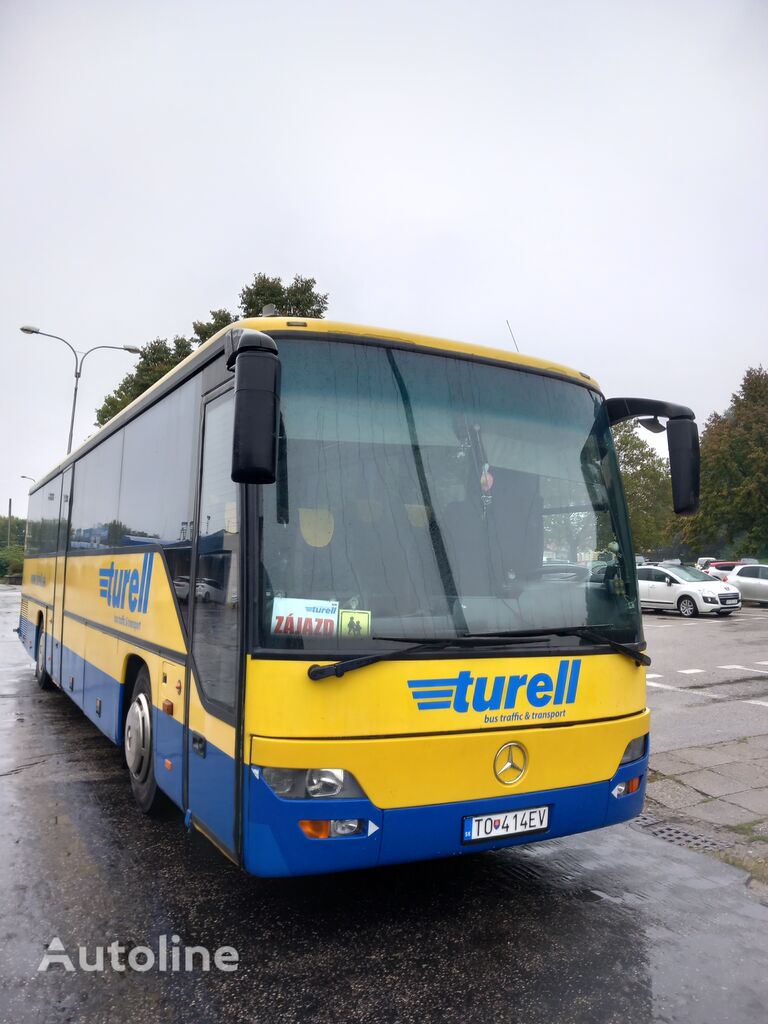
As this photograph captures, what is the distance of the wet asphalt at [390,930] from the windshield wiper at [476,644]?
4.12ft

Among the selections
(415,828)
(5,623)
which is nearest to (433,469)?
(415,828)

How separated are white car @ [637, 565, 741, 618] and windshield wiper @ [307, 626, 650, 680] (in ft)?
67.4

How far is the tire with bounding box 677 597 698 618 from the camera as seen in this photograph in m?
24.0

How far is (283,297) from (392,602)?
85.3ft

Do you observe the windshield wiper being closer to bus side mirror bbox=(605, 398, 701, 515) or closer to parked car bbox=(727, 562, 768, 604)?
bus side mirror bbox=(605, 398, 701, 515)

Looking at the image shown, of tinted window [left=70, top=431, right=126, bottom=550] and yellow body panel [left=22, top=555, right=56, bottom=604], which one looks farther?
yellow body panel [left=22, top=555, right=56, bottom=604]

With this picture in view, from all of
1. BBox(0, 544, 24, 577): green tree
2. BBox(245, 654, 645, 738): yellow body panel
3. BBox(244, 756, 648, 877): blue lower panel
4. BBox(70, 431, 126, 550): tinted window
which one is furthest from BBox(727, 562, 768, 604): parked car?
BBox(0, 544, 24, 577): green tree

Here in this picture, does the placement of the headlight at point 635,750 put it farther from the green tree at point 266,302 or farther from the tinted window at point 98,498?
the green tree at point 266,302

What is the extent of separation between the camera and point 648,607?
26.0 m

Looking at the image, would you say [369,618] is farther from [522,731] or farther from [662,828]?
[662,828]

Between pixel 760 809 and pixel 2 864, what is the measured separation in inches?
197

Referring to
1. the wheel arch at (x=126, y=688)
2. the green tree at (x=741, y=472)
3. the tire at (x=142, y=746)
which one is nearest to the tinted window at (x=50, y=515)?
the wheel arch at (x=126, y=688)

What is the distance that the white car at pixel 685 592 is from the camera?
77.8 feet

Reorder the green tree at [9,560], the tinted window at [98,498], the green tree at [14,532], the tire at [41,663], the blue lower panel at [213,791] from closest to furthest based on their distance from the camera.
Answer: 1. the blue lower panel at [213,791]
2. the tinted window at [98,498]
3. the tire at [41,663]
4. the green tree at [9,560]
5. the green tree at [14,532]
